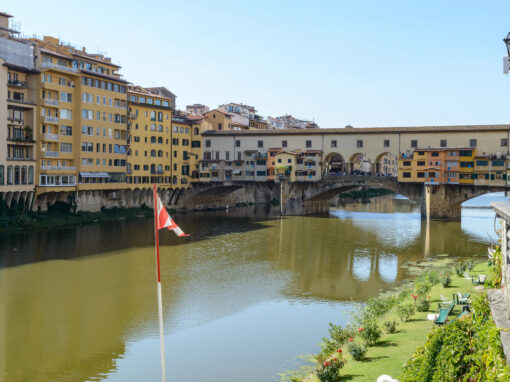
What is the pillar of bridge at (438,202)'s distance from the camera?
209ft

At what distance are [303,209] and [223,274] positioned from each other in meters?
41.0

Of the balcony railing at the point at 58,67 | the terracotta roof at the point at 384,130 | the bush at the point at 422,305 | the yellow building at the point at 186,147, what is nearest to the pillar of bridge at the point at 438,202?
the terracotta roof at the point at 384,130

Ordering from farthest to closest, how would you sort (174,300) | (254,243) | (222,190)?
(222,190) < (254,243) < (174,300)

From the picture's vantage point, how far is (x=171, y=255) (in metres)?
40.4

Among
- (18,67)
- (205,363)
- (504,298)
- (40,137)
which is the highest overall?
(18,67)

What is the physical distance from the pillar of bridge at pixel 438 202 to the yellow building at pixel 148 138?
1274 inches

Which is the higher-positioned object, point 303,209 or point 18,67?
point 18,67

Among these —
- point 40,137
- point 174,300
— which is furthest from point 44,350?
point 40,137

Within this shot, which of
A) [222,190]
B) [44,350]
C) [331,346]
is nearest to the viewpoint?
[331,346]

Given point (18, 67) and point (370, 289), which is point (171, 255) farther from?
point (18, 67)

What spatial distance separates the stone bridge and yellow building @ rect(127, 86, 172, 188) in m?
7.11

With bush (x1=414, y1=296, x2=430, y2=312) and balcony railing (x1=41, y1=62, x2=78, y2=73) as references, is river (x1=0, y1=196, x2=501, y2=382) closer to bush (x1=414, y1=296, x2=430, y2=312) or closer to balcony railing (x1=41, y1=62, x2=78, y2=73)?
bush (x1=414, y1=296, x2=430, y2=312)

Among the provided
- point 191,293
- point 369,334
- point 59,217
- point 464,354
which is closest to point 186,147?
point 59,217

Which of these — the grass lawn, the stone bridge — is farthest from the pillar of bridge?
the grass lawn
